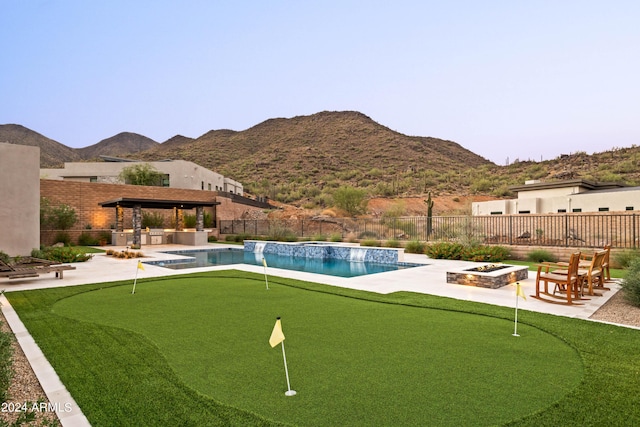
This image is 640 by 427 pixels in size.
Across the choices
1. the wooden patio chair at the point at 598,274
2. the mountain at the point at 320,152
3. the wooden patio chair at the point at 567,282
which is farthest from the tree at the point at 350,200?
the wooden patio chair at the point at 567,282

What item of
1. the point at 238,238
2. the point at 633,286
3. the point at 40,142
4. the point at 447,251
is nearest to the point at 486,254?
the point at 447,251

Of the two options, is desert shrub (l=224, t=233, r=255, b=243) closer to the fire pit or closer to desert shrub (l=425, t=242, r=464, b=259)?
desert shrub (l=425, t=242, r=464, b=259)

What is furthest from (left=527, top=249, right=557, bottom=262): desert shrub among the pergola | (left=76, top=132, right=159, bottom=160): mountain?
(left=76, top=132, right=159, bottom=160): mountain

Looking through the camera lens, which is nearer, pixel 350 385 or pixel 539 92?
pixel 350 385

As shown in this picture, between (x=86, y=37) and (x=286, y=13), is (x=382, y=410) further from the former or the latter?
(x=86, y=37)

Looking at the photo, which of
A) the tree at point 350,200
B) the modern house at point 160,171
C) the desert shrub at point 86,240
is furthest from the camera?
the modern house at point 160,171

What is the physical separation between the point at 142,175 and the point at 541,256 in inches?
1432

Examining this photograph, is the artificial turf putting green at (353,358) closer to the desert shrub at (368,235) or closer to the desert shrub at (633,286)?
the desert shrub at (633,286)

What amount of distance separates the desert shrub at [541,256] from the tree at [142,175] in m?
35.4

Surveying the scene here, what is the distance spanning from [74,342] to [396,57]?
4071 centimetres

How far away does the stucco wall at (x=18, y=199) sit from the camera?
43.7 ft

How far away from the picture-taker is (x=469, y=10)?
2470 centimetres

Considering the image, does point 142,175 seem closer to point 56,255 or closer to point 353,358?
point 56,255

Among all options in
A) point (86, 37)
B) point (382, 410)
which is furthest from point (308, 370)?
point (86, 37)
